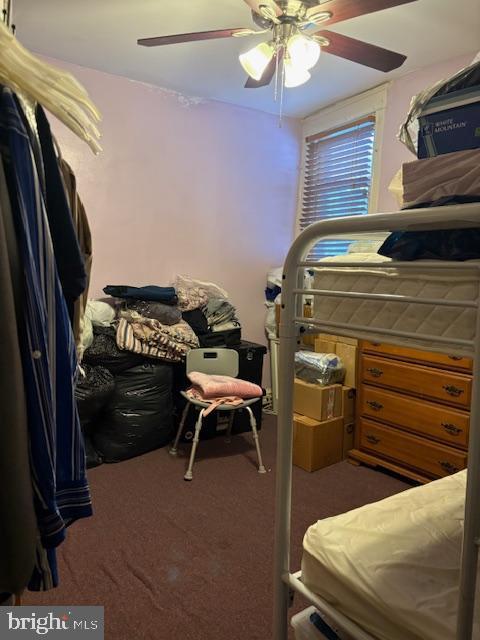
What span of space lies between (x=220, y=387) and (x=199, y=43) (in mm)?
1982

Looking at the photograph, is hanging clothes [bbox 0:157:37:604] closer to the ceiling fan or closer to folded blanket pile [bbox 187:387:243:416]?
the ceiling fan

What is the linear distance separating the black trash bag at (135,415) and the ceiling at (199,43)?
190cm

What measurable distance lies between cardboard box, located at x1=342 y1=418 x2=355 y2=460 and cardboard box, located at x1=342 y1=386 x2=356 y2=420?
0.03 metres

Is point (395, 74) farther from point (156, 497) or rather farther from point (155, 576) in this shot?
point (155, 576)

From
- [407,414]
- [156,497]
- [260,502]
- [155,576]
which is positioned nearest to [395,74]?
[407,414]

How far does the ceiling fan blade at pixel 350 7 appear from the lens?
162cm

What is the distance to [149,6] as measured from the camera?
7.11 ft

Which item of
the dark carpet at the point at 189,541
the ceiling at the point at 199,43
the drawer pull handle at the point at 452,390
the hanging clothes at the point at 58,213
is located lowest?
the dark carpet at the point at 189,541

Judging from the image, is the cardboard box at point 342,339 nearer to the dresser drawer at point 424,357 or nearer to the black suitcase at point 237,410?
the dresser drawer at point 424,357

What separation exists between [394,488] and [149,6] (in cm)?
281

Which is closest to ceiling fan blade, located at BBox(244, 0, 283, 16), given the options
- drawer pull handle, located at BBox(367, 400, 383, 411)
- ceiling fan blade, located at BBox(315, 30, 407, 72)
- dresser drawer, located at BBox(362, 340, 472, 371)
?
ceiling fan blade, located at BBox(315, 30, 407, 72)

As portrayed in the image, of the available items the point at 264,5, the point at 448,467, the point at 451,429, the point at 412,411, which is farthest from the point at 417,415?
the point at 264,5

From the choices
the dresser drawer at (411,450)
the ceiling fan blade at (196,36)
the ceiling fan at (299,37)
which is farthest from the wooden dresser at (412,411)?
the ceiling fan blade at (196,36)

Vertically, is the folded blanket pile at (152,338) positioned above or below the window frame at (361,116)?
below
